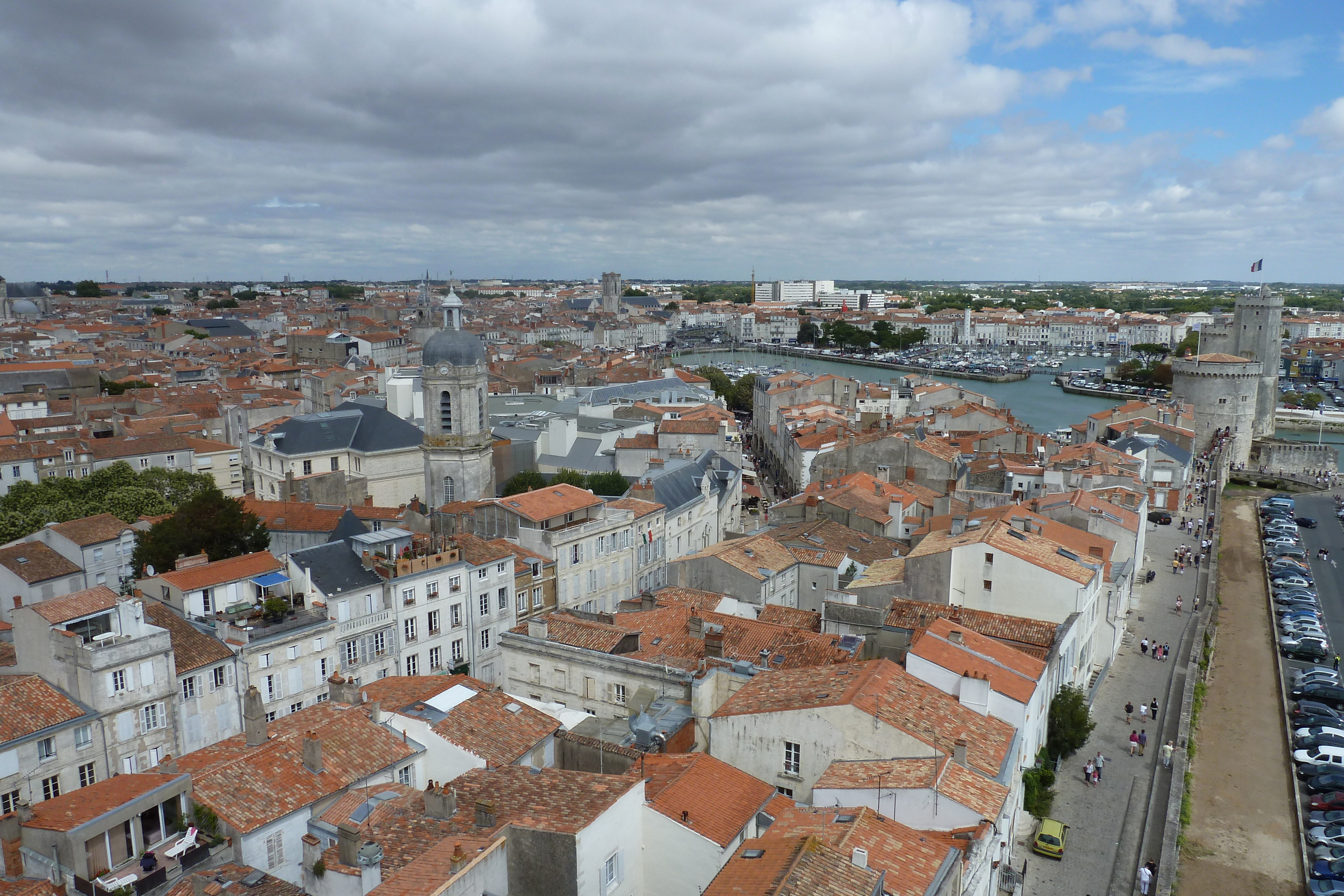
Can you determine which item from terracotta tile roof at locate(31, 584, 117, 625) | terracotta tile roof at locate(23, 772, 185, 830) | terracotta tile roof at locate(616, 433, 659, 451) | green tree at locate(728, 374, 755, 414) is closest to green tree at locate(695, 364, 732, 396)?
green tree at locate(728, 374, 755, 414)

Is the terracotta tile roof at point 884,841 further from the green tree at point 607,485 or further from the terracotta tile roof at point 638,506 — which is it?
the green tree at point 607,485

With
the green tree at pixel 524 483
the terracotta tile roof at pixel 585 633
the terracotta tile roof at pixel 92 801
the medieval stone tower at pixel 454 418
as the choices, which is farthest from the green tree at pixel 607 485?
the terracotta tile roof at pixel 92 801

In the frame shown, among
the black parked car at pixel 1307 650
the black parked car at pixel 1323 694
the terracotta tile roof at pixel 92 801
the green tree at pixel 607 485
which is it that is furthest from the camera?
the green tree at pixel 607 485

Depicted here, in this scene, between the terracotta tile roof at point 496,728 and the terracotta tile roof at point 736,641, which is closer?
the terracotta tile roof at point 496,728

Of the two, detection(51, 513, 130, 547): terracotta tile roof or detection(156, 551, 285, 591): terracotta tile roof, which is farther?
detection(51, 513, 130, 547): terracotta tile roof

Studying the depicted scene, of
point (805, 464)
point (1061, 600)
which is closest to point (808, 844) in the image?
point (1061, 600)

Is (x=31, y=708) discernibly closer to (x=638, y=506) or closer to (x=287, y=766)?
Answer: (x=287, y=766)

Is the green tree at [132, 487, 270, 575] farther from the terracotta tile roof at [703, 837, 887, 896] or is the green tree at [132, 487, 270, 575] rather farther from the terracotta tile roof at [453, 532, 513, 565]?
the terracotta tile roof at [703, 837, 887, 896]
